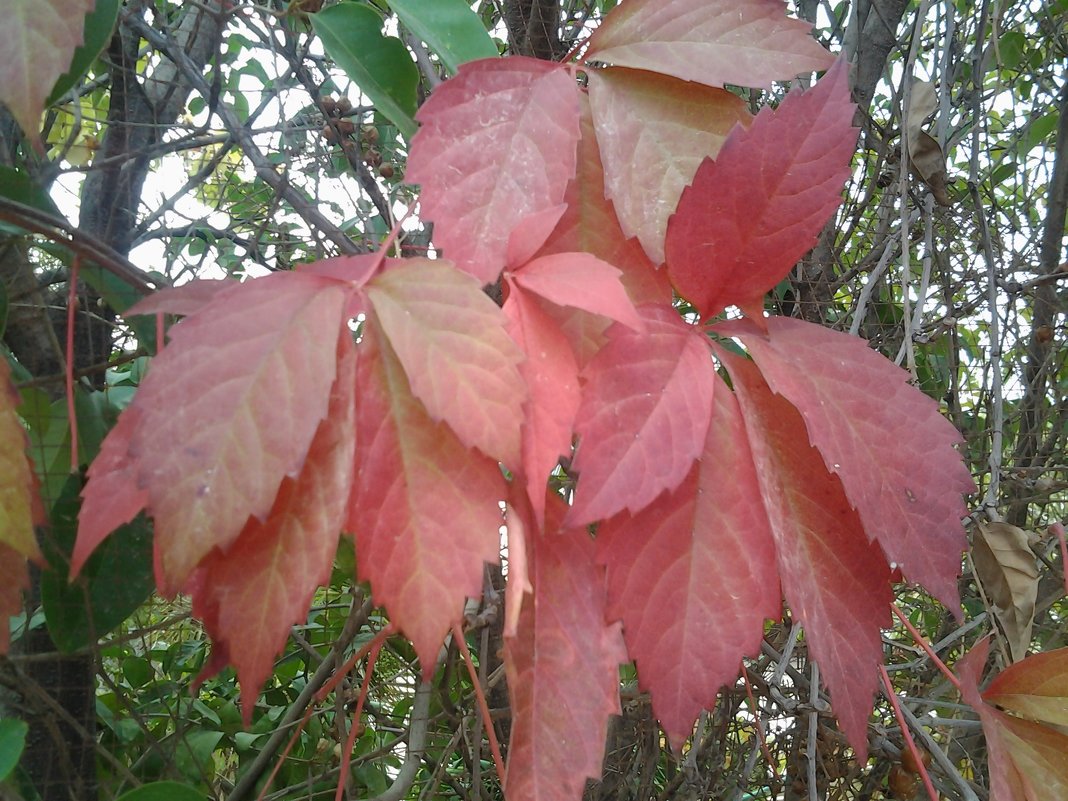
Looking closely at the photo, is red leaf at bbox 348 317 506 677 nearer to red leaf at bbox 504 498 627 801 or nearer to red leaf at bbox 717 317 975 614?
red leaf at bbox 504 498 627 801

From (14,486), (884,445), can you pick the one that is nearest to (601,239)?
(884,445)

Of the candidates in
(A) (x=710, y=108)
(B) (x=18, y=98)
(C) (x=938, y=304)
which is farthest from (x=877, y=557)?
(C) (x=938, y=304)

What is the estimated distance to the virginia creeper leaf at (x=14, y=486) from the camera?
0.27 metres

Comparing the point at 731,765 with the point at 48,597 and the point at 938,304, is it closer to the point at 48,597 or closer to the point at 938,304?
the point at 938,304

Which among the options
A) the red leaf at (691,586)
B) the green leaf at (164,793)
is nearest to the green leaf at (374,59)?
the red leaf at (691,586)

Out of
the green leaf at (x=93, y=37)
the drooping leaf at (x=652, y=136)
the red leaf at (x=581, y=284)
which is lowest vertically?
the red leaf at (x=581, y=284)

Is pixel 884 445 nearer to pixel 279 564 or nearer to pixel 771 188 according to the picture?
pixel 771 188

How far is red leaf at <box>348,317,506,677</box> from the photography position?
273mm

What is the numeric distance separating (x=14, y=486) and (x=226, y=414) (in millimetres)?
92

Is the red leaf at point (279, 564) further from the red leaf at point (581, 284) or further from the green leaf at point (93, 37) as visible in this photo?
the green leaf at point (93, 37)

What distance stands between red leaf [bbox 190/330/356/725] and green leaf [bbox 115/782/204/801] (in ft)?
0.65

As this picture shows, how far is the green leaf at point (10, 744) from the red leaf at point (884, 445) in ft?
1.40

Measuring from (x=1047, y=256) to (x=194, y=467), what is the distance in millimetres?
1222

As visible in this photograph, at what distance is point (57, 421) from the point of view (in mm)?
506
